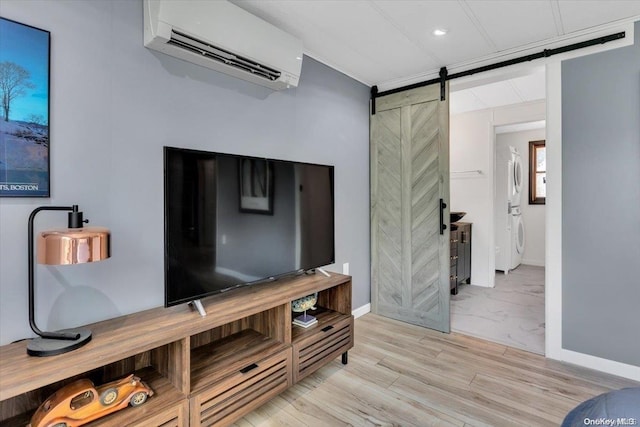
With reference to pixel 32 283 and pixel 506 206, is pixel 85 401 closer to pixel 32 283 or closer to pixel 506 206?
pixel 32 283

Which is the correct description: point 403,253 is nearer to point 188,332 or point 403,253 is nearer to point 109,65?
point 188,332

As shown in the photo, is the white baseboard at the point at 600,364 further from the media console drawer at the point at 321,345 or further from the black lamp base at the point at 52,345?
the black lamp base at the point at 52,345

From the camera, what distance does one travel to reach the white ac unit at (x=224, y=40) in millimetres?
1612

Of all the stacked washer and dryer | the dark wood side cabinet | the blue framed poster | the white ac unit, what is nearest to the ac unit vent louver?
the white ac unit

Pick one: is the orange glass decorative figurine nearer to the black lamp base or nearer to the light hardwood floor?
the black lamp base

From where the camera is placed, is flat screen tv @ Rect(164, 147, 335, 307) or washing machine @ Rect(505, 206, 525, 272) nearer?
flat screen tv @ Rect(164, 147, 335, 307)

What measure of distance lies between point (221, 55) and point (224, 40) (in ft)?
0.31

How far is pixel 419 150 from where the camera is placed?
3115 millimetres

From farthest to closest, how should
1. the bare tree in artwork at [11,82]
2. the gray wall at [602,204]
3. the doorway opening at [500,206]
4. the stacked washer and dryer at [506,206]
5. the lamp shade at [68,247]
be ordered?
the stacked washer and dryer at [506,206], the doorway opening at [500,206], the gray wall at [602,204], the bare tree in artwork at [11,82], the lamp shade at [68,247]

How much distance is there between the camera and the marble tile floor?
2850mm

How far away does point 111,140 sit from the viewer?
5.21 ft

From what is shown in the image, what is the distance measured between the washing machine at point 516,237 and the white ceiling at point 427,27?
349cm

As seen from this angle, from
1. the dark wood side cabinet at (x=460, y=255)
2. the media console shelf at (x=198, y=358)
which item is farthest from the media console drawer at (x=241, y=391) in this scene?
the dark wood side cabinet at (x=460, y=255)

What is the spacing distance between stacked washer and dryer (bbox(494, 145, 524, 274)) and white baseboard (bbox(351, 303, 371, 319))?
2.97 m
